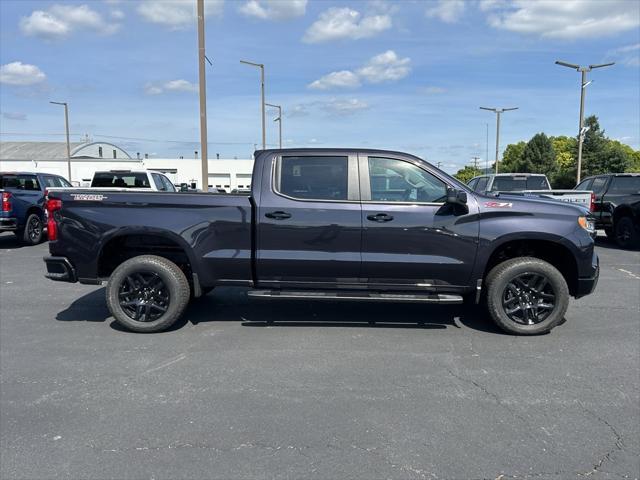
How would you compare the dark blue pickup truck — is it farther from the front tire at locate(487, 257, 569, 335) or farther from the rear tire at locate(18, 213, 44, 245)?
the rear tire at locate(18, 213, 44, 245)

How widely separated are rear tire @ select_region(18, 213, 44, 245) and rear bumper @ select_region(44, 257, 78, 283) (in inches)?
327

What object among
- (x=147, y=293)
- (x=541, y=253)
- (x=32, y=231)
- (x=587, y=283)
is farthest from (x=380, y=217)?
(x=32, y=231)

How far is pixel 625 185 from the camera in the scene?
13.0 meters

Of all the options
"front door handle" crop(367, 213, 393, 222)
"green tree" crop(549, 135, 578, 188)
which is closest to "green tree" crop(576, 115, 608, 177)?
"green tree" crop(549, 135, 578, 188)

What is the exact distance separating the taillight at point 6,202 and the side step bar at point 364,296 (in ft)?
31.0

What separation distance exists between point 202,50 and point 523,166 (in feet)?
214

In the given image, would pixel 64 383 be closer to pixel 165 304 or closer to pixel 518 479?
pixel 165 304

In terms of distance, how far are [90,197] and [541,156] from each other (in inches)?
2785

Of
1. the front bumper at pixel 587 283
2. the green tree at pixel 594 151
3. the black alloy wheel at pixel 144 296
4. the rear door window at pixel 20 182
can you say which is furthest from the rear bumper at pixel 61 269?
the green tree at pixel 594 151

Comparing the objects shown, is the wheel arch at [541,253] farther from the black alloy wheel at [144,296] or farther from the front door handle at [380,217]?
the black alloy wheel at [144,296]

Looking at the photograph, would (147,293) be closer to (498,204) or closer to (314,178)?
(314,178)

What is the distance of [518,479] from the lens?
2.93 meters

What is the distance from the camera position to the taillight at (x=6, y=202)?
39.3 feet

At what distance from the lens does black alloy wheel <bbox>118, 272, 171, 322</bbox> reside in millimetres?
5516
